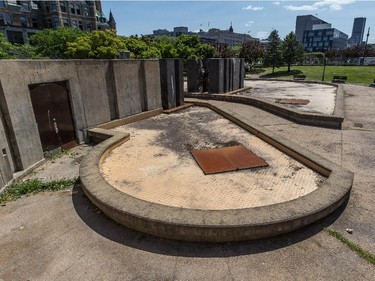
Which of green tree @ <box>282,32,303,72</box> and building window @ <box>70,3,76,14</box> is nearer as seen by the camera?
green tree @ <box>282,32,303,72</box>

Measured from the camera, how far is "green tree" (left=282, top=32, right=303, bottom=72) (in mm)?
47125

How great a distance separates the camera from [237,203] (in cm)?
521

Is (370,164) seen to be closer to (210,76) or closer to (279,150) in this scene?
(279,150)

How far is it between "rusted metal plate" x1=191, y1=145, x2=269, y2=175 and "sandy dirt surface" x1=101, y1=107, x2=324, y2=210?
0.64 ft

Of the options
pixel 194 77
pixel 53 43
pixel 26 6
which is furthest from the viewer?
pixel 26 6

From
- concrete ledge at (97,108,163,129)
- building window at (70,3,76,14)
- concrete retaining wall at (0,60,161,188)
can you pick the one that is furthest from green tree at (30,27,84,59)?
concrete retaining wall at (0,60,161,188)

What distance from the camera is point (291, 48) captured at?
47.2m

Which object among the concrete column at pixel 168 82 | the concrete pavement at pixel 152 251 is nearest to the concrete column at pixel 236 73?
the concrete column at pixel 168 82

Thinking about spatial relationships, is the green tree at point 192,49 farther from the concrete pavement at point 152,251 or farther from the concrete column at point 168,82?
the concrete pavement at point 152,251

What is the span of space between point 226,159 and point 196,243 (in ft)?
11.1

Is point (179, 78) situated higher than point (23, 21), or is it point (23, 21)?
point (23, 21)

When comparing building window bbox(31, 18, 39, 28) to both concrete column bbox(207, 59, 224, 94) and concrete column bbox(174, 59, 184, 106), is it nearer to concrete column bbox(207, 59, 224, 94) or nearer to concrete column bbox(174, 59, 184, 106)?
concrete column bbox(207, 59, 224, 94)

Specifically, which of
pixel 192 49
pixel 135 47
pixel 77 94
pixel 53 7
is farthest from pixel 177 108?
pixel 53 7

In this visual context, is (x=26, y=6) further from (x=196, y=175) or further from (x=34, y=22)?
(x=196, y=175)
